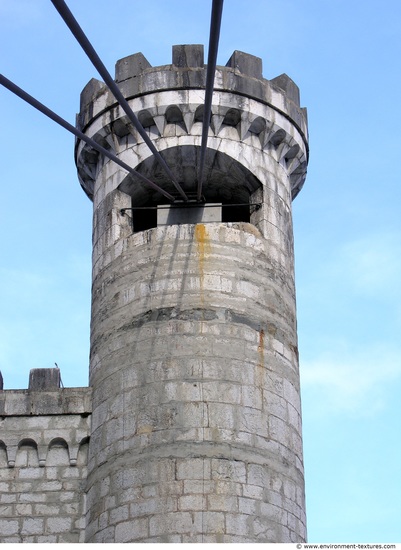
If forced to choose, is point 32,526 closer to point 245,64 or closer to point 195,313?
point 195,313

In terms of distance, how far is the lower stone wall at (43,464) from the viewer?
1480 cm

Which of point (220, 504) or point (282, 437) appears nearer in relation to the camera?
point (220, 504)

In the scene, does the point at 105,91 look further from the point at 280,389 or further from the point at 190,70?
the point at 280,389

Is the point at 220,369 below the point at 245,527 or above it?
above

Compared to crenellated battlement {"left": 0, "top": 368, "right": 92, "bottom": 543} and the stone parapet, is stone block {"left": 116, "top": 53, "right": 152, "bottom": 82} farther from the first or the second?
crenellated battlement {"left": 0, "top": 368, "right": 92, "bottom": 543}

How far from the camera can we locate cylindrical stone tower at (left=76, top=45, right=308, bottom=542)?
13.9 metres

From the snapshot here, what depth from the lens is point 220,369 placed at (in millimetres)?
14430

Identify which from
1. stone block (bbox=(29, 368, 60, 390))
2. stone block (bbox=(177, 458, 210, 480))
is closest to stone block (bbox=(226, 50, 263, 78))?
stone block (bbox=(29, 368, 60, 390))

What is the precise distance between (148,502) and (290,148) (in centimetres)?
555

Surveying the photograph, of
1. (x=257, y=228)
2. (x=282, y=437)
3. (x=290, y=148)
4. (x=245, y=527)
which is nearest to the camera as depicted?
(x=245, y=527)

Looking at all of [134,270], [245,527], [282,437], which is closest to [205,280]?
[134,270]

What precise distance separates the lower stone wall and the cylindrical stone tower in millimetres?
303

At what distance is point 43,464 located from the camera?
15211 millimetres

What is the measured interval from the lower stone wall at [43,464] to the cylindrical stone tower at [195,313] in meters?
0.30
